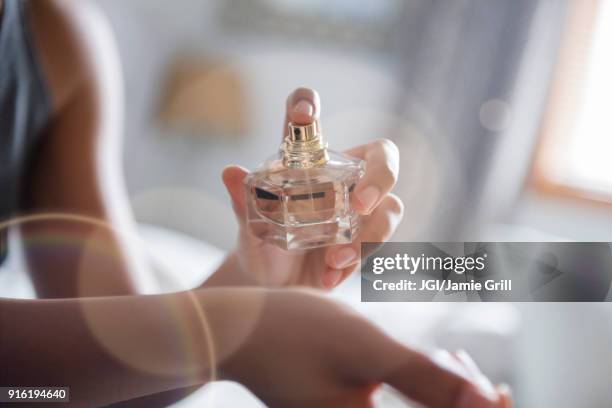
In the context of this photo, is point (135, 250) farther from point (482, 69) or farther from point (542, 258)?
point (482, 69)

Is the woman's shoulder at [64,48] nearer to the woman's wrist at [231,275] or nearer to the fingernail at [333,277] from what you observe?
the woman's wrist at [231,275]

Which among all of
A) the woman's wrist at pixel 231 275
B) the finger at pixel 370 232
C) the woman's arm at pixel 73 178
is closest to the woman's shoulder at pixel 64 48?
the woman's arm at pixel 73 178

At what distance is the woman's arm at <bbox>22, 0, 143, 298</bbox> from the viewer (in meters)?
0.64

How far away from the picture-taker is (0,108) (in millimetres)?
613

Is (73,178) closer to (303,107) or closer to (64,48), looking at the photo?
(64,48)

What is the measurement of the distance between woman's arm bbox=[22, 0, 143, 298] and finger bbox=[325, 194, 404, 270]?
32 cm

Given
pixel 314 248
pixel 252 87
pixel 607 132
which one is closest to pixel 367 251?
pixel 314 248

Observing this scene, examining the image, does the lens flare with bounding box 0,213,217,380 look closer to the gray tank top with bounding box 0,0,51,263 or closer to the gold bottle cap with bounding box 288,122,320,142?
the gold bottle cap with bounding box 288,122,320,142

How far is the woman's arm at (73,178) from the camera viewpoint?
25.3 inches

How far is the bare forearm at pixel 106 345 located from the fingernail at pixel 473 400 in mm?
154

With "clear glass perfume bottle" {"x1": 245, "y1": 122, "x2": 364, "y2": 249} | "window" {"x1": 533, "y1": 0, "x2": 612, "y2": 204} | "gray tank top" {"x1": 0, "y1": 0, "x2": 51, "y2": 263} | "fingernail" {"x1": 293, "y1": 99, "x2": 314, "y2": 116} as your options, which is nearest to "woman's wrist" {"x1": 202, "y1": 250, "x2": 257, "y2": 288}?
"clear glass perfume bottle" {"x1": 245, "y1": 122, "x2": 364, "y2": 249}

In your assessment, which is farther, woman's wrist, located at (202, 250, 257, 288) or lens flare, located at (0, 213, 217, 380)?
woman's wrist, located at (202, 250, 257, 288)

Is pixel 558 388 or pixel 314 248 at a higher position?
pixel 314 248

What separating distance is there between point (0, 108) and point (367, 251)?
48cm
